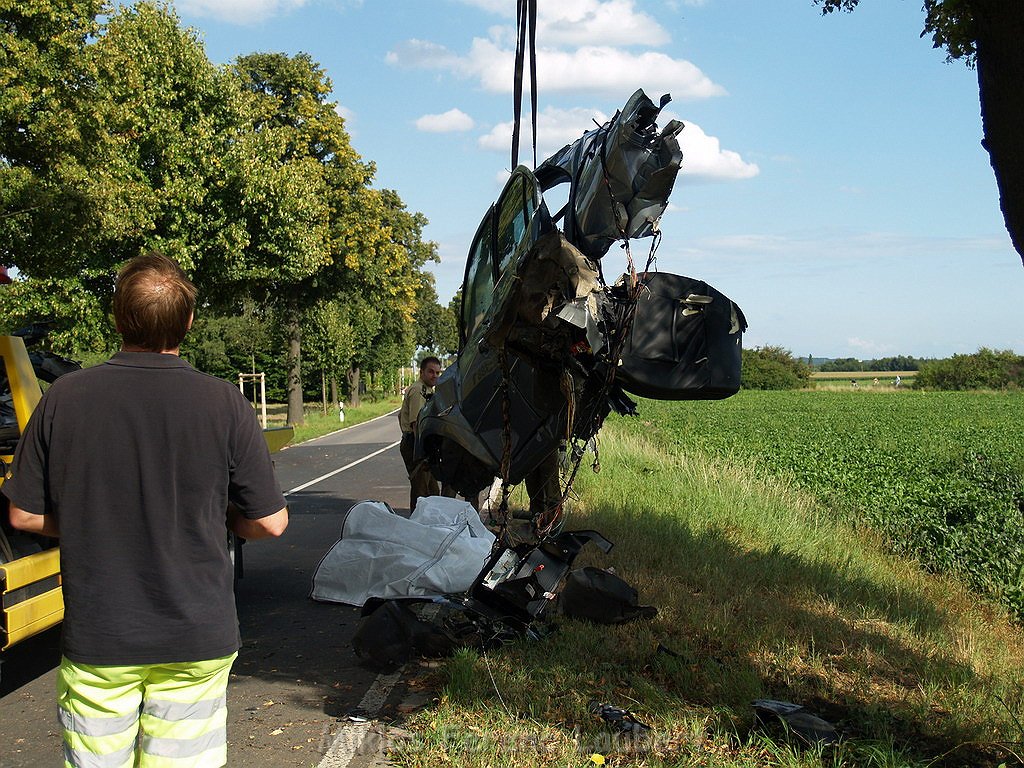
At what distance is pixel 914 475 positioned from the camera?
567 inches

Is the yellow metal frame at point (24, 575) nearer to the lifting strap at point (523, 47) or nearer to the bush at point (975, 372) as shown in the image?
the lifting strap at point (523, 47)

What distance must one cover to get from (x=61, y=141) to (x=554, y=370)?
1248 centimetres

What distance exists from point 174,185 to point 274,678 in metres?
18.9

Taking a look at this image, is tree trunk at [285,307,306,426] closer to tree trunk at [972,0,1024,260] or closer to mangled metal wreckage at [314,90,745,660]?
mangled metal wreckage at [314,90,745,660]

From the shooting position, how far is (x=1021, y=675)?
19.3ft

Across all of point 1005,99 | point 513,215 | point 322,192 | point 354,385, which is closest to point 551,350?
point 513,215

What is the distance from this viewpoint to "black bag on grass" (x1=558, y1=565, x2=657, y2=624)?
646cm

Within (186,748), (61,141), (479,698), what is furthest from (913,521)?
(61,141)

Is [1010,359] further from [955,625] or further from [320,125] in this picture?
[955,625]

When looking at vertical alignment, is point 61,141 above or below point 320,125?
below

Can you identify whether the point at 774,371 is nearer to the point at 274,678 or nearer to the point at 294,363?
the point at 294,363

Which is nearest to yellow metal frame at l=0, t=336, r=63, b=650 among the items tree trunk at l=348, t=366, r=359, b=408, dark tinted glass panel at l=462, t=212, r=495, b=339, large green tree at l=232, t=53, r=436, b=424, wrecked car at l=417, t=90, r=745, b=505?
wrecked car at l=417, t=90, r=745, b=505

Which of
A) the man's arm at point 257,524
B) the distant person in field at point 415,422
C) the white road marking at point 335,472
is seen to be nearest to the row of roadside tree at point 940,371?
the white road marking at point 335,472

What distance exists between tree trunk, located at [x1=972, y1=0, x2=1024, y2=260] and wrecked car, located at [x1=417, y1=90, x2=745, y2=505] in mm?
1300
